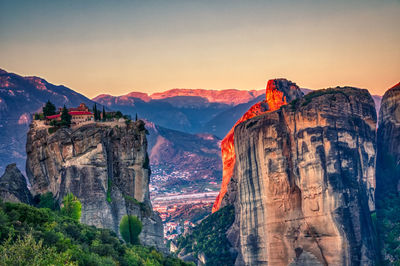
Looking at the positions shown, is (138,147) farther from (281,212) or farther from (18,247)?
(18,247)

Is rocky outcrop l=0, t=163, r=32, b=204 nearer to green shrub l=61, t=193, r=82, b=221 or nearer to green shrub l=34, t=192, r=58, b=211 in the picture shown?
green shrub l=34, t=192, r=58, b=211

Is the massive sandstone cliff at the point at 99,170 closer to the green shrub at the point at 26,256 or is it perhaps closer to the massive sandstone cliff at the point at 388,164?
the green shrub at the point at 26,256

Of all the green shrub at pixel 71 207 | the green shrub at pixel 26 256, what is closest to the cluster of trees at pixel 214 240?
the green shrub at pixel 71 207

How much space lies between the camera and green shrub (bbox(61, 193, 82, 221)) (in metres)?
63.6

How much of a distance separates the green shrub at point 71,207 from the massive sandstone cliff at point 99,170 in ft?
1.70

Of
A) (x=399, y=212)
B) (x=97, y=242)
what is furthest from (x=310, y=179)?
(x=97, y=242)

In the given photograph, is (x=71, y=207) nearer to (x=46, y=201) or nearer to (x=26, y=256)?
(x=46, y=201)

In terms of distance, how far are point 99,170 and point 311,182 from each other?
91.2 feet

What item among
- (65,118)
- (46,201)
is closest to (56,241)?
(46,201)

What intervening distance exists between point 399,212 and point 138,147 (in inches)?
1548

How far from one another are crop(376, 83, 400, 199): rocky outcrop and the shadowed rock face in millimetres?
11869

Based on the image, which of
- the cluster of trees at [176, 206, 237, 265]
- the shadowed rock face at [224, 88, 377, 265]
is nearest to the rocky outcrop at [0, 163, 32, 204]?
the shadowed rock face at [224, 88, 377, 265]

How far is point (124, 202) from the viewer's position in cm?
6831

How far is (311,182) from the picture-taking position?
7838 centimetres
